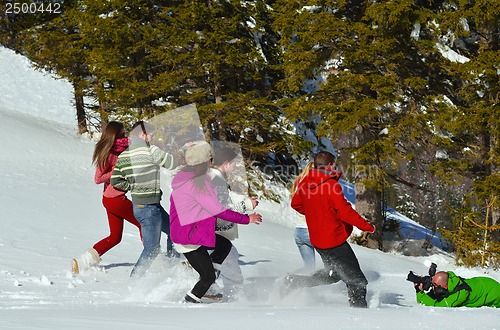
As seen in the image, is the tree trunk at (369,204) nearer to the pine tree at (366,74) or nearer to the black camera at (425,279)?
the pine tree at (366,74)

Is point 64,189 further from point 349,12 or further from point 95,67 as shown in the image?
point 349,12

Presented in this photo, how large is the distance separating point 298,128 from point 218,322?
1203 centimetres

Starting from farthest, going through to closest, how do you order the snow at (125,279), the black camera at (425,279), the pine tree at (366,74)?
the pine tree at (366,74), the black camera at (425,279), the snow at (125,279)

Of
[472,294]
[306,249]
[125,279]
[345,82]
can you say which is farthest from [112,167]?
[345,82]

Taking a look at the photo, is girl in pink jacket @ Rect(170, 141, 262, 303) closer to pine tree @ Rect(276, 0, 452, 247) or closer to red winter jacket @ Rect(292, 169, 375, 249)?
red winter jacket @ Rect(292, 169, 375, 249)

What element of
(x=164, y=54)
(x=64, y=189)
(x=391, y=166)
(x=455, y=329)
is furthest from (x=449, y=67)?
(x=455, y=329)

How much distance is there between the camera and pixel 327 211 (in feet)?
19.6

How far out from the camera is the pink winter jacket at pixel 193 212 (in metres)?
5.61

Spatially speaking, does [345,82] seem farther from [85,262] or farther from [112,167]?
[85,262]

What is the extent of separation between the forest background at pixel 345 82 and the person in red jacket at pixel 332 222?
6699 mm

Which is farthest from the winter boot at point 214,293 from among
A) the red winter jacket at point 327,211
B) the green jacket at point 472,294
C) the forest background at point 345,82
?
the forest background at point 345,82

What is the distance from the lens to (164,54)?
15.9m

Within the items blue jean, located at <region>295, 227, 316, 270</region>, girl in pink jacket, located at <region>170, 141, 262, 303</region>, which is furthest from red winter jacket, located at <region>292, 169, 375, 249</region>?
blue jean, located at <region>295, 227, 316, 270</region>

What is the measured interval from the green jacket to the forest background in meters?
5.63
